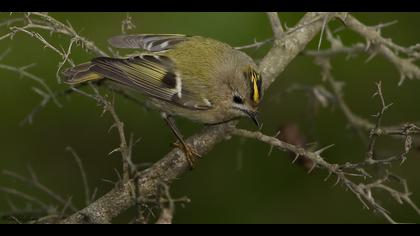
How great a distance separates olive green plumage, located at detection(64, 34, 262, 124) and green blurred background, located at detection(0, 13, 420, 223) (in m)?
0.42

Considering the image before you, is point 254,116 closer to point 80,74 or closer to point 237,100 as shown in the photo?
point 237,100

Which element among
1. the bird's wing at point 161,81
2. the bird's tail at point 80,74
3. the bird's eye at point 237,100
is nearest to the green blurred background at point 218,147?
the bird's eye at point 237,100

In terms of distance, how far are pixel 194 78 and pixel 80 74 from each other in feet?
2.52

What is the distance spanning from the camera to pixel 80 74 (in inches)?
147

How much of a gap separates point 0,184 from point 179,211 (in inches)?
47.6

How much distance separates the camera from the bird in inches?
160

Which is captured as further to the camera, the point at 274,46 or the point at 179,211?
the point at 179,211

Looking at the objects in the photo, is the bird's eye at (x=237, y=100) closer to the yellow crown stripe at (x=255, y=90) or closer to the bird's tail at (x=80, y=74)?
the yellow crown stripe at (x=255, y=90)

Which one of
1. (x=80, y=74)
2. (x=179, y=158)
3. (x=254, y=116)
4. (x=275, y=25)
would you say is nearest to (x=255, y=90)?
(x=254, y=116)

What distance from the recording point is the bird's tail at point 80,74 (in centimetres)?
360

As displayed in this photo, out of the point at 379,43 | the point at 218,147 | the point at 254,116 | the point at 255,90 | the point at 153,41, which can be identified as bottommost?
the point at 218,147
